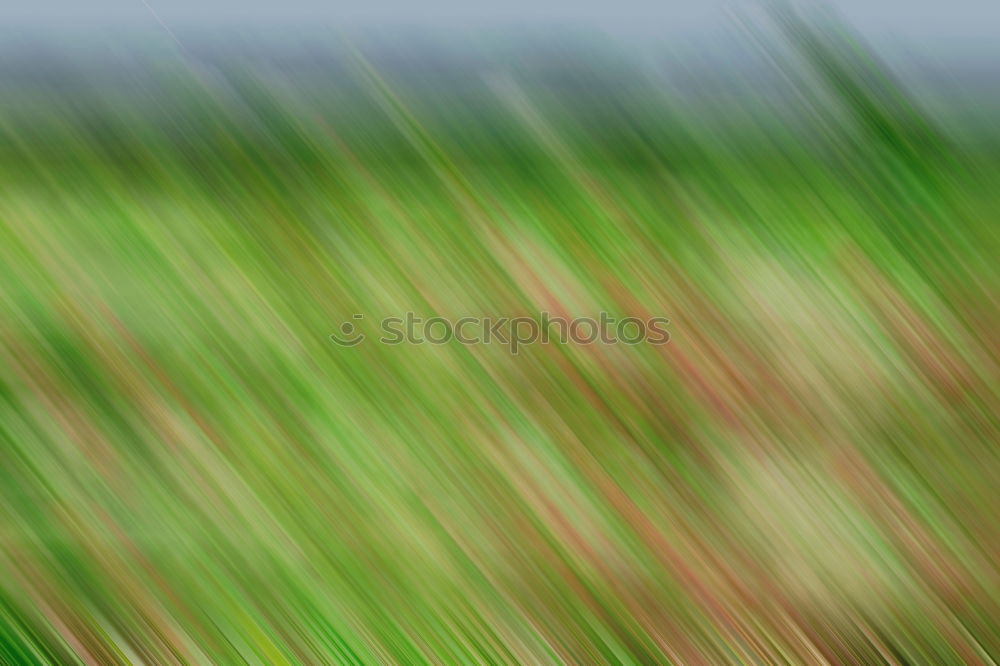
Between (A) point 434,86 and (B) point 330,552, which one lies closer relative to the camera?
(B) point 330,552

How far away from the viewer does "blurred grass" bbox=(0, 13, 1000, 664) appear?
1.53 m

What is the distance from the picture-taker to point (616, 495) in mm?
1548

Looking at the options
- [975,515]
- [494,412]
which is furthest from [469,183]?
[975,515]

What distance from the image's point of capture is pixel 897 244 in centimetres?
162

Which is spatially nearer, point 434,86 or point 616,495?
point 616,495

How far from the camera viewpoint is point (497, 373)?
62.0 inches

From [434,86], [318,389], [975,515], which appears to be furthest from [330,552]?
[975,515]

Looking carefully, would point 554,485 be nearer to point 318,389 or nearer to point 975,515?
point 318,389

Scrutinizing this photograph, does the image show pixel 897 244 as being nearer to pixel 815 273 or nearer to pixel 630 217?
pixel 815 273

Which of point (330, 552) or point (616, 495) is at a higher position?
point (330, 552)

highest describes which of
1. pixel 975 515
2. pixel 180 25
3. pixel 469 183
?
pixel 180 25

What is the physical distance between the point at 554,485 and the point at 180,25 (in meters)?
0.84

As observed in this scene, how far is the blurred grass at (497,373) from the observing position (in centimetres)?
153

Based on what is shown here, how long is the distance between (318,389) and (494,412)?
0.24 metres
